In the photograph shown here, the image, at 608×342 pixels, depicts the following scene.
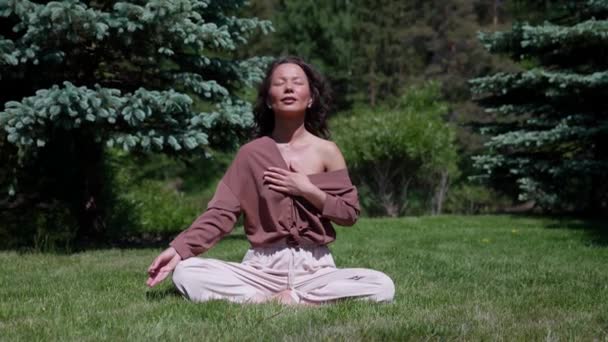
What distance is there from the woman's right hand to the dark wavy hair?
99 cm

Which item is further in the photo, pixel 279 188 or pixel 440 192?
pixel 440 192

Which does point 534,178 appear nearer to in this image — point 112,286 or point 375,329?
point 112,286

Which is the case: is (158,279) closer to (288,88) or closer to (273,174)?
(273,174)

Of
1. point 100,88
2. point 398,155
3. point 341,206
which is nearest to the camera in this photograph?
point 341,206

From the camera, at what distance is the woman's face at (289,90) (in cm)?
418

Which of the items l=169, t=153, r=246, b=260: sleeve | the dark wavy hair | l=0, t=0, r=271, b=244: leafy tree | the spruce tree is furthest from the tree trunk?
l=169, t=153, r=246, b=260: sleeve

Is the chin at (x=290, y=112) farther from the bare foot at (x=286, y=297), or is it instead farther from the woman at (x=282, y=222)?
the bare foot at (x=286, y=297)

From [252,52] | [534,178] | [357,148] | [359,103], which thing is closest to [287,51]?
[252,52]

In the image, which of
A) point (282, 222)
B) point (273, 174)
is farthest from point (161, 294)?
point (273, 174)

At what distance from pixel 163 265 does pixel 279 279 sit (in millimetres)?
635

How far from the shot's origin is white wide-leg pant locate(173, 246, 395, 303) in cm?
391

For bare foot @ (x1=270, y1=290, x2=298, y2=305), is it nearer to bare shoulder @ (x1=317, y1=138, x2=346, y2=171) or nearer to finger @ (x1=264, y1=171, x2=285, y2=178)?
finger @ (x1=264, y1=171, x2=285, y2=178)

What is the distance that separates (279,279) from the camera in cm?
404

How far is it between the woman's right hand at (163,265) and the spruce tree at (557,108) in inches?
353
